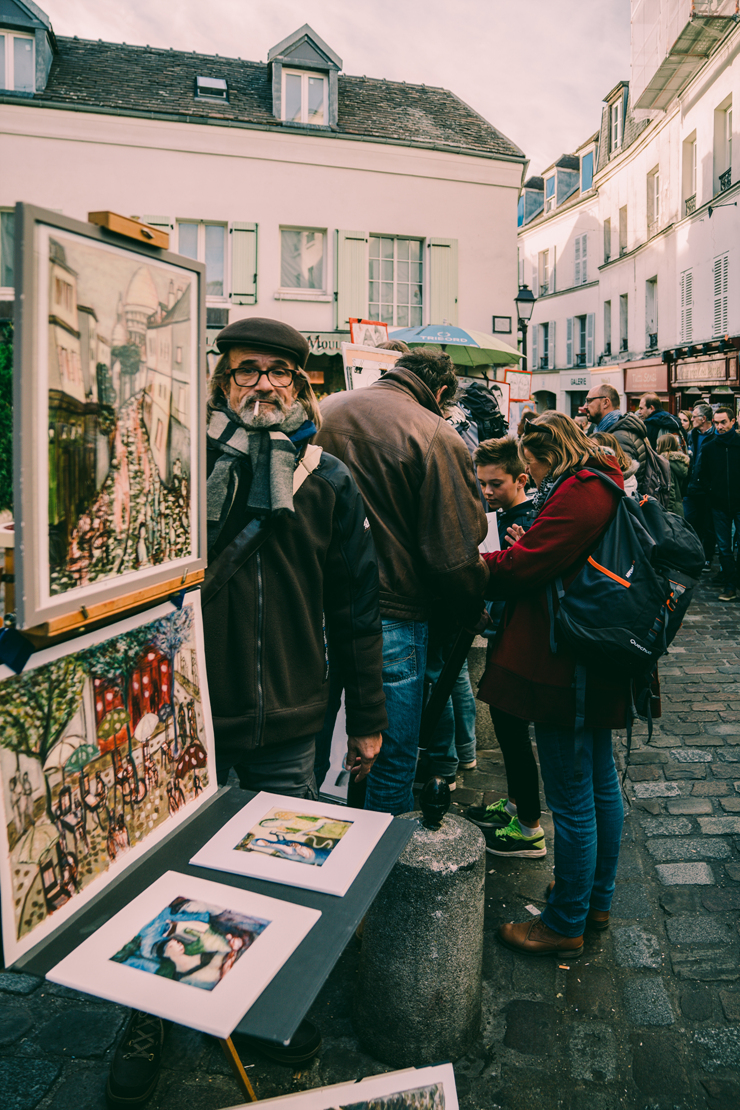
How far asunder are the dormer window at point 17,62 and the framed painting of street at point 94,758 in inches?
602

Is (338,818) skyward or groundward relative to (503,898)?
skyward

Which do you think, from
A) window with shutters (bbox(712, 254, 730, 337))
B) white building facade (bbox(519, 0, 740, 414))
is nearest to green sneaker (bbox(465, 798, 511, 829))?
white building facade (bbox(519, 0, 740, 414))

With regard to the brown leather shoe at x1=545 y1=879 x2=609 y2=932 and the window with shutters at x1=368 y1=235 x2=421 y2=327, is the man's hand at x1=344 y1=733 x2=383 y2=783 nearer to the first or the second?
the brown leather shoe at x1=545 y1=879 x2=609 y2=932

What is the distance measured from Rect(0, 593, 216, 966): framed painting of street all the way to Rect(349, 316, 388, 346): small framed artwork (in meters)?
4.79

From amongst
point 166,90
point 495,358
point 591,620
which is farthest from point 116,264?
point 166,90

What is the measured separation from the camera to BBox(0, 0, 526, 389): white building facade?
43.6 feet

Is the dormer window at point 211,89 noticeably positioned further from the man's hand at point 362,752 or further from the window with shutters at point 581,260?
the window with shutters at point 581,260

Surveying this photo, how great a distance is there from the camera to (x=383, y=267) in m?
15.0

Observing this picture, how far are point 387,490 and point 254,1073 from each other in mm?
1892

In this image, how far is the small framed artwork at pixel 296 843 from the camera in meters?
1.52

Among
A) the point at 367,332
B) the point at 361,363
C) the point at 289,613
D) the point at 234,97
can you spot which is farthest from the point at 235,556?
the point at 234,97

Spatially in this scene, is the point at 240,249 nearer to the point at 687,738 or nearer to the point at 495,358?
the point at 495,358

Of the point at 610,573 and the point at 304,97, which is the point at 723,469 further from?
the point at 304,97

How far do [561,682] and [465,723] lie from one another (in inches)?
71.1
